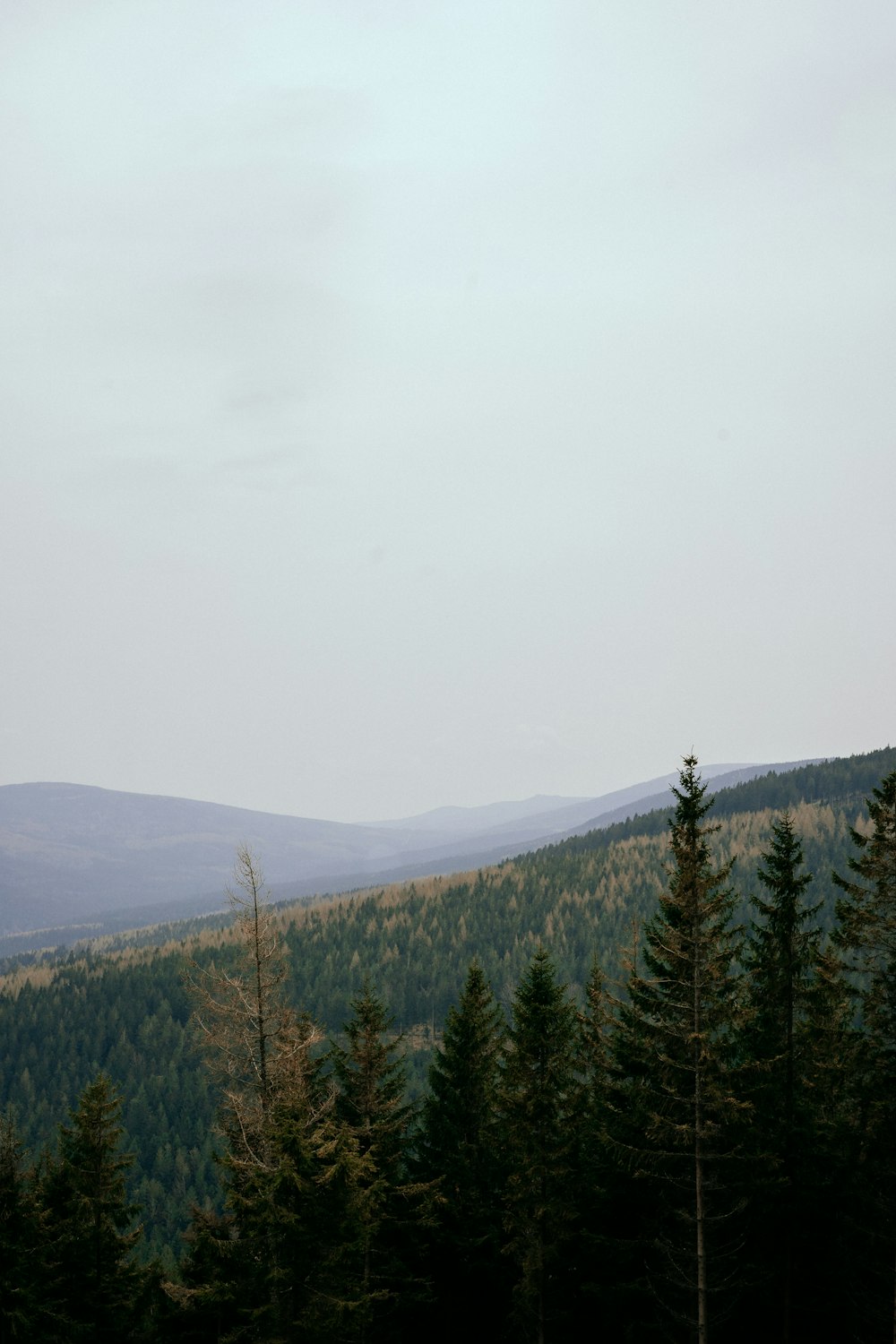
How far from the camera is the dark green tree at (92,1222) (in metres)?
32.4

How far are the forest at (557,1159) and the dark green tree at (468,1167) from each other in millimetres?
97

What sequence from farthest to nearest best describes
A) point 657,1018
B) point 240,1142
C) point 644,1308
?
point 644,1308 < point 240,1142 < point 657,1018

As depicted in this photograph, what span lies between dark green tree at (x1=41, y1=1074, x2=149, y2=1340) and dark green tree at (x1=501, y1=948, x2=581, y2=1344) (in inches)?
550

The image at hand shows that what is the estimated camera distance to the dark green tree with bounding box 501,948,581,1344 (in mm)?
27031

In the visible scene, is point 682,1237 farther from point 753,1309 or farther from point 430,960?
point 430,960

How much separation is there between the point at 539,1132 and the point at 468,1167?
5744 millimetres

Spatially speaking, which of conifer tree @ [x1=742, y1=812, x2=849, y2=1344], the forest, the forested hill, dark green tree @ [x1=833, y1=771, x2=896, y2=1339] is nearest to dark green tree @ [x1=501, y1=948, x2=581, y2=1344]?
the forest

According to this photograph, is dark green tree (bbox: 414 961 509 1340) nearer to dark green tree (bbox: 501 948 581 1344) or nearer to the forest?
the forest

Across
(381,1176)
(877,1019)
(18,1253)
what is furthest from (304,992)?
(877,1019)

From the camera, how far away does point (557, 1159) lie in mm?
28000

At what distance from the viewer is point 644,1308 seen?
2736 cm

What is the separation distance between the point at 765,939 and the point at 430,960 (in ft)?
515

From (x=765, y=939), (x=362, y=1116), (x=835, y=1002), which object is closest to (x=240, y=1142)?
(x=362, y=1116)

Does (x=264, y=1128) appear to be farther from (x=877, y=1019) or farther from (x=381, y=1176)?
(x=877, y=1019)
